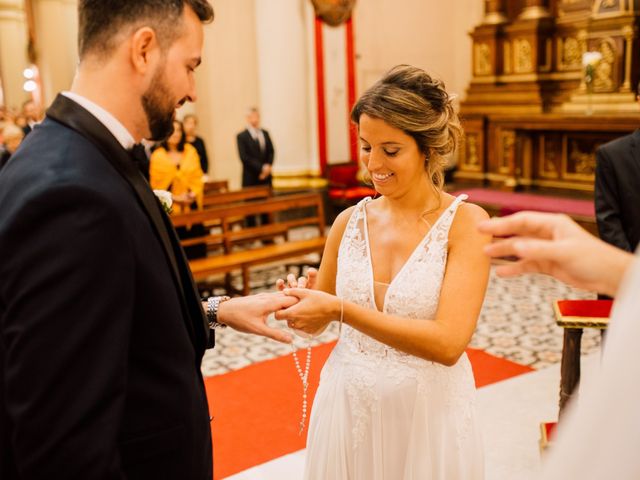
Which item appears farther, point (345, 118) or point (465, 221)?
point (345, 118)

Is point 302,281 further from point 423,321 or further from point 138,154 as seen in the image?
point 138,154

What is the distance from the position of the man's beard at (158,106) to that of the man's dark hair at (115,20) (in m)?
0.08

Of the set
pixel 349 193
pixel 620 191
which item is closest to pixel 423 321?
pixel 620 191

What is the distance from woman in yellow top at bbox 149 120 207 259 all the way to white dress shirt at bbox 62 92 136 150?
575 cm

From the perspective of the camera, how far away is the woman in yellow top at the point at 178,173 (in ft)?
24.1

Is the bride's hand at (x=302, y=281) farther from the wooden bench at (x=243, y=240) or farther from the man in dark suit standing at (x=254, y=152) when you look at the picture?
the man in dark suit standing at (x=254, y=152)

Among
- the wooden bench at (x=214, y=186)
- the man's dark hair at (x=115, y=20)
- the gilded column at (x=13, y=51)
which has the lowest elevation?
the wooden bench at (x=214, y=186)

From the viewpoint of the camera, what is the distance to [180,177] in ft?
24.5

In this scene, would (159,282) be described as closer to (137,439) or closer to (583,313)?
(137,439)

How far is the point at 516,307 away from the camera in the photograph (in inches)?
250

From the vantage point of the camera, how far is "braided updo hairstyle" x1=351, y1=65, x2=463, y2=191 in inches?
85.8

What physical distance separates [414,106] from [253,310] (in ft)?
2.80

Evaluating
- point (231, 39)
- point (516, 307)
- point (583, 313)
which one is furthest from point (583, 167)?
point (583, 313)

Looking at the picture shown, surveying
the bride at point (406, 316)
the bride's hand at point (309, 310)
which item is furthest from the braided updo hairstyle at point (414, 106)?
the bride's hand at point (309, 310)
